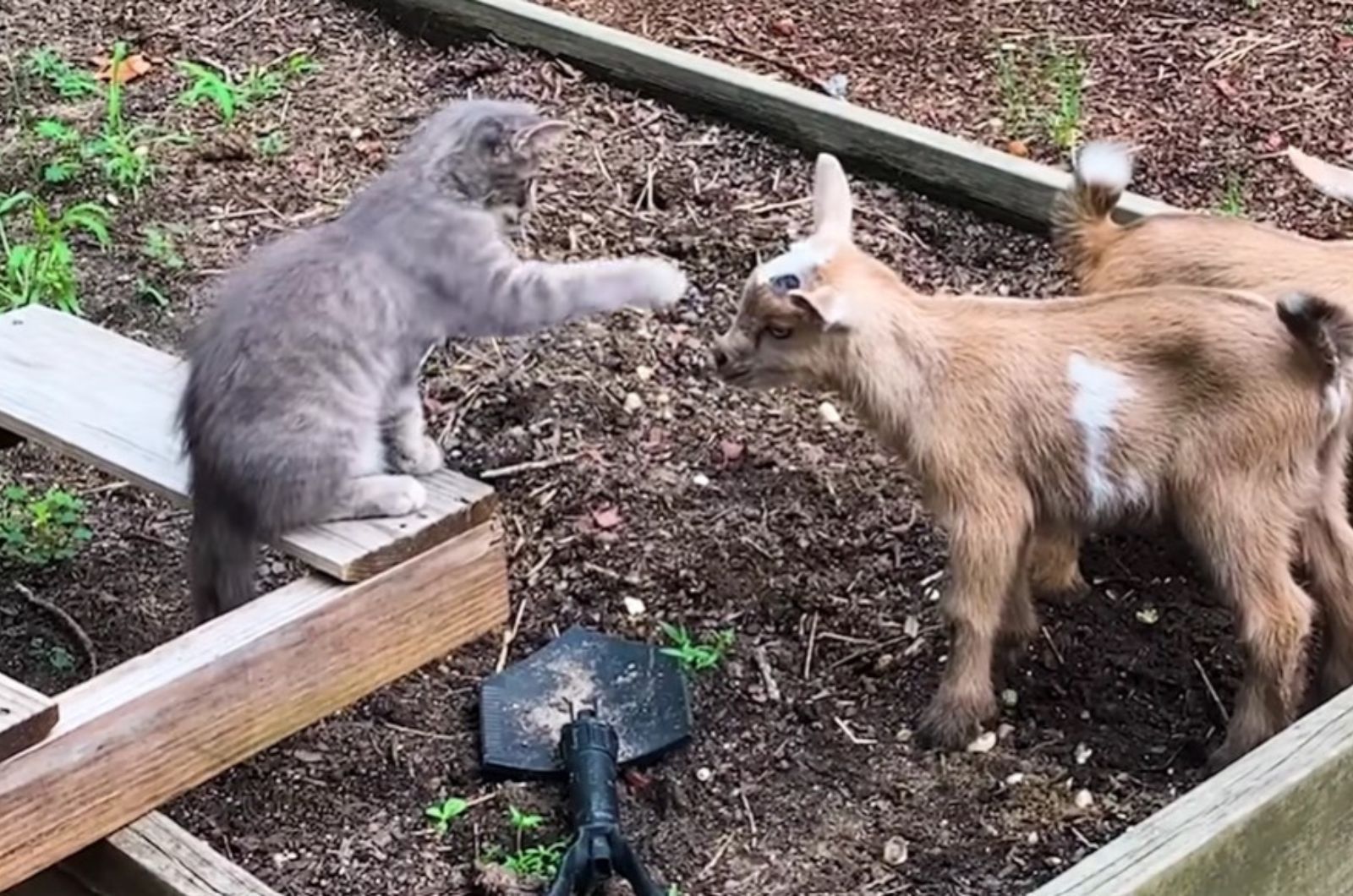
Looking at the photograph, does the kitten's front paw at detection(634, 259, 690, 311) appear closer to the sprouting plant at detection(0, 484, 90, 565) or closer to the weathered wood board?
the weathered wood board

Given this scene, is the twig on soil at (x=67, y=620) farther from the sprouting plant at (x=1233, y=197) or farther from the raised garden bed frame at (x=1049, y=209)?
the sprouting plant at (x=1233, y=197)

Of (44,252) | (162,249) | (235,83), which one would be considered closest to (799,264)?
(162,249)

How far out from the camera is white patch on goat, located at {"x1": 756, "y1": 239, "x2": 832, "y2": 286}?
3344mm

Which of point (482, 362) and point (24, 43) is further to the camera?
point (24, 43)

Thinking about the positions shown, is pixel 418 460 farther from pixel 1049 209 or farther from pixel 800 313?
pixel 1049 209

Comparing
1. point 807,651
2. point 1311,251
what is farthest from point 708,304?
point 1311,251

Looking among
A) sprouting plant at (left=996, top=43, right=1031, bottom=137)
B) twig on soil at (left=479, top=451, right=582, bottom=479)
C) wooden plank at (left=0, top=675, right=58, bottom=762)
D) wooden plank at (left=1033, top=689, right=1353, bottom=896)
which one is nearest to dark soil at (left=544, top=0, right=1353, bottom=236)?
sprouting plant at (left=996, top=43, right=1031, bottom=137)

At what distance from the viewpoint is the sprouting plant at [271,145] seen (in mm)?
5312

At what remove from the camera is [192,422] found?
126 inches

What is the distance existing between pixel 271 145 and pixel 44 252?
715 mm

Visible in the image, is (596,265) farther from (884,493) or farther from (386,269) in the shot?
(884,493)

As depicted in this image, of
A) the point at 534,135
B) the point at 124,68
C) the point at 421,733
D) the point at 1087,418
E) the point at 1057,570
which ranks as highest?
the point at 534,135

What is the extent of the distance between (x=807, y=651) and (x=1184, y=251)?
0.93m

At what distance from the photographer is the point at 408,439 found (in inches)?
134
